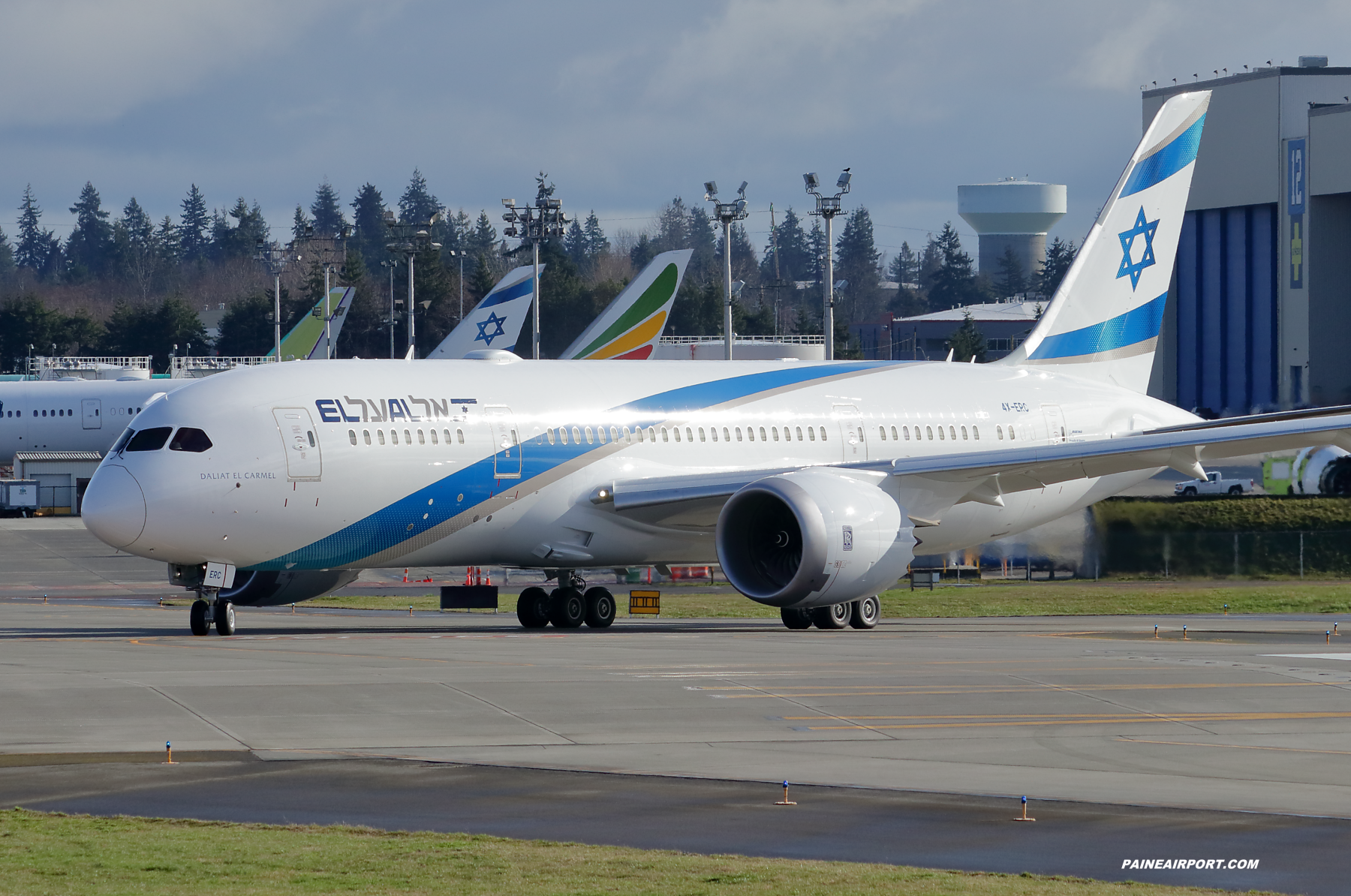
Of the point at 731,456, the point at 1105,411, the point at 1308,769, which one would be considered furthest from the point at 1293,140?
the point at 1308,769

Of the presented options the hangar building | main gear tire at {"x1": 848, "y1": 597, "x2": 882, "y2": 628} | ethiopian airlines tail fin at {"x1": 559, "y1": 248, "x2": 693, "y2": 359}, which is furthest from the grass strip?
the hangar building

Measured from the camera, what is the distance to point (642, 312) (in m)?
71.8

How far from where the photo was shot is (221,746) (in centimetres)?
1695

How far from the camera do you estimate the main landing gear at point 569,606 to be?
3269cm

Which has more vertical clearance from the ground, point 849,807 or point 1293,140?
Result: point 1293,140

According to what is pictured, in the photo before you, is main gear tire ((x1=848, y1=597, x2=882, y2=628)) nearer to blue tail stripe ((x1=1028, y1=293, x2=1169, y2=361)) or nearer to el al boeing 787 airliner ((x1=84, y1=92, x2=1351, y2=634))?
el al boeing 787 airliner ((x1=84, y1=92, x2=1351, y2=634))

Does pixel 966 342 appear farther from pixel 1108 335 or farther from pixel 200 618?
pixel 200 618

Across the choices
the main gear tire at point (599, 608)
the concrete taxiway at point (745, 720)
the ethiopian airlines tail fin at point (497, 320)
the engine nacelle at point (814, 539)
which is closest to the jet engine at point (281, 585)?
the concrete taxiway at point (745, 720)

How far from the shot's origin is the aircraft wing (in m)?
30.7

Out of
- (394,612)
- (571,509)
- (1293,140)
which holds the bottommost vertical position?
(394,612)

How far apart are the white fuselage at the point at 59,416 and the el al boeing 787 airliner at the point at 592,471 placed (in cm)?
5486

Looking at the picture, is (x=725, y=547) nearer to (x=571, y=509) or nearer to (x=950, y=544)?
(x=571, y=509)

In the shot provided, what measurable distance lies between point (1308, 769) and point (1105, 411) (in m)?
22.2

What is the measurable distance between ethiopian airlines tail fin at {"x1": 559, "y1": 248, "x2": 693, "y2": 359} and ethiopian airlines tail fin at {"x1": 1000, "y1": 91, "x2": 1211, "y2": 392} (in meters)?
32.3
